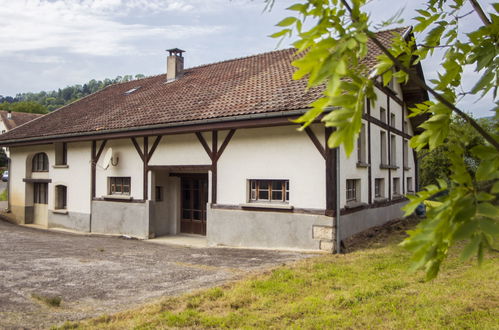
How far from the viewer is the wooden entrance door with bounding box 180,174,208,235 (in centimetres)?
1273

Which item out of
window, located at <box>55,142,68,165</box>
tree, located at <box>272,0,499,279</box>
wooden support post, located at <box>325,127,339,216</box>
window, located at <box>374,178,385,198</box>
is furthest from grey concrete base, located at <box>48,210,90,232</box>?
tree, located at <box>272,0,499,279</box>

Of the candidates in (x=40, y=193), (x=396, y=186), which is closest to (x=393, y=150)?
(x=396, y=186)

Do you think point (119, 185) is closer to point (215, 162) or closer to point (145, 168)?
point (145, 168)

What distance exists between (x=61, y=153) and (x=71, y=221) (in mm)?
2860

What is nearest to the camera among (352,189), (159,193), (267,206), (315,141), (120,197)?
(315,141)

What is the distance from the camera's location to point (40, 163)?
54.4 feet

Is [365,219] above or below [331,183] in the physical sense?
below

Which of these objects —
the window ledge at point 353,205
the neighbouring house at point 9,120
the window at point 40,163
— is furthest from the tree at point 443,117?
the neighbouring house at point 9,120

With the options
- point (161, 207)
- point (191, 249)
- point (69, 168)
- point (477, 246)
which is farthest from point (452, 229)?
point (69, 168)

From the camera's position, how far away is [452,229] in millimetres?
1155

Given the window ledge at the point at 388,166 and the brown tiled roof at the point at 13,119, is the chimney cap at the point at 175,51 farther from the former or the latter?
the brown tiled roof at the point at 13,119

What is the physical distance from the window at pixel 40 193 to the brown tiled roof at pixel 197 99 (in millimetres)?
2307

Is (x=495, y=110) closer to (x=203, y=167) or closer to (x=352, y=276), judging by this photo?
(x=352, y=276)

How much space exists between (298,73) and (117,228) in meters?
12.9
